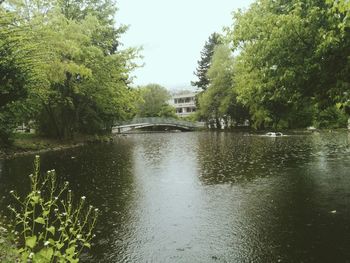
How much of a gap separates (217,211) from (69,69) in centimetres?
2255

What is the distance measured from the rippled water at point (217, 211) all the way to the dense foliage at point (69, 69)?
8.69 metres

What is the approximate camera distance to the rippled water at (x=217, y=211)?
6.85m

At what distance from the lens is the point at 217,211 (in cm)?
988

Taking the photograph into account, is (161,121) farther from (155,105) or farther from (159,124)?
(155,105)

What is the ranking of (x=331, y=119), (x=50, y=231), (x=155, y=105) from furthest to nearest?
(x=155, y=105) → (x=331, y=119) → (x=50, y=231)

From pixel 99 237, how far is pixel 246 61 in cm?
1109

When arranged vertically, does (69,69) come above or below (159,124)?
above

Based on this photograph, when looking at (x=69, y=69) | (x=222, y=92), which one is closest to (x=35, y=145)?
(x=69, y=69)

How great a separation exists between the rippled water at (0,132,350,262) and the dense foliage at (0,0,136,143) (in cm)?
869

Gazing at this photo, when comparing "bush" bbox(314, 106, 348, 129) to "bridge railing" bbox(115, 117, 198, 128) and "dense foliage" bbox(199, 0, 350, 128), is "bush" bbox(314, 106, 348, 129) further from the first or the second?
"dense foliage" bbox(199, 0, 350, 128)

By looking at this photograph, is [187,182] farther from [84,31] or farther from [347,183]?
[84,31]

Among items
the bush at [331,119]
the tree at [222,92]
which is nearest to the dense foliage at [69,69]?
the tree at [222,92]

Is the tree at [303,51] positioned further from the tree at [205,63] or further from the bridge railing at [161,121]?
the tree at [205,63]

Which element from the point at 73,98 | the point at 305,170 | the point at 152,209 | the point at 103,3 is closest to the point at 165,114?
the point at 103,3
